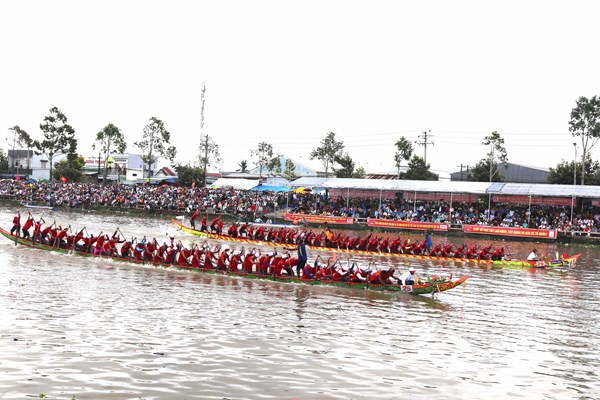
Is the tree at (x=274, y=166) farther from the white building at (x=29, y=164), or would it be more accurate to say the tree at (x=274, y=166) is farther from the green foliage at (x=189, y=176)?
the white building at (x=29, y=164)

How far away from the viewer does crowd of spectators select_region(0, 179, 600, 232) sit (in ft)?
162

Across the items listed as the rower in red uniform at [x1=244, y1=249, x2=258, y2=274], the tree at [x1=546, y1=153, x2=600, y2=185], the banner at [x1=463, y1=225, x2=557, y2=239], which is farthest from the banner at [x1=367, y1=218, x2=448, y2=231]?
the rower in red uniform at [x1=244, y1=249, x2=258, y2=274]

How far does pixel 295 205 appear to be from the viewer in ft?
199

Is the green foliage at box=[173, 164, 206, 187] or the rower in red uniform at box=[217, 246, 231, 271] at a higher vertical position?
the green foliage at box=[173, 164, 206, 187]

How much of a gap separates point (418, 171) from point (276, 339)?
57.2 metres

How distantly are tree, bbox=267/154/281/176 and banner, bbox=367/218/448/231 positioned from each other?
34700mm

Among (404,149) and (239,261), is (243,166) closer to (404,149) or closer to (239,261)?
(404,149)

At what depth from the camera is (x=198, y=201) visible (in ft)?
200

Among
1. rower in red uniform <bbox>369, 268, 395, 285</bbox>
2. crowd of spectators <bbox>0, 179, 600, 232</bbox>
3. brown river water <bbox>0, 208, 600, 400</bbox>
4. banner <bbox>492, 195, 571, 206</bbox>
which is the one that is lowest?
brown river water <bbox>0, 208, 600, 400</bbox>

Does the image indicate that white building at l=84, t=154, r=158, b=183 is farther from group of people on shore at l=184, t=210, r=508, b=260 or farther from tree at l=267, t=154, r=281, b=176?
group of people on shore at l=184, t=210, r=508, b=260

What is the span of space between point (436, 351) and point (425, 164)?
197 ft

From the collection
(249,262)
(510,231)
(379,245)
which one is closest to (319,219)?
(510,231)

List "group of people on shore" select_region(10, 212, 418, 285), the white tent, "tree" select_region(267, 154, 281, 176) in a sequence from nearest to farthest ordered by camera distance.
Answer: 1. "group of people on shore" select_region(10, 212, 418, 285)
2. the white tent
3. "tree" select_region(267, 154, 281, 176)

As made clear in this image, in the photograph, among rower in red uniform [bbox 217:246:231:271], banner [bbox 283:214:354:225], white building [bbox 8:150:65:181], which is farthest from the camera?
white building [bbox 8:150:65:181]
